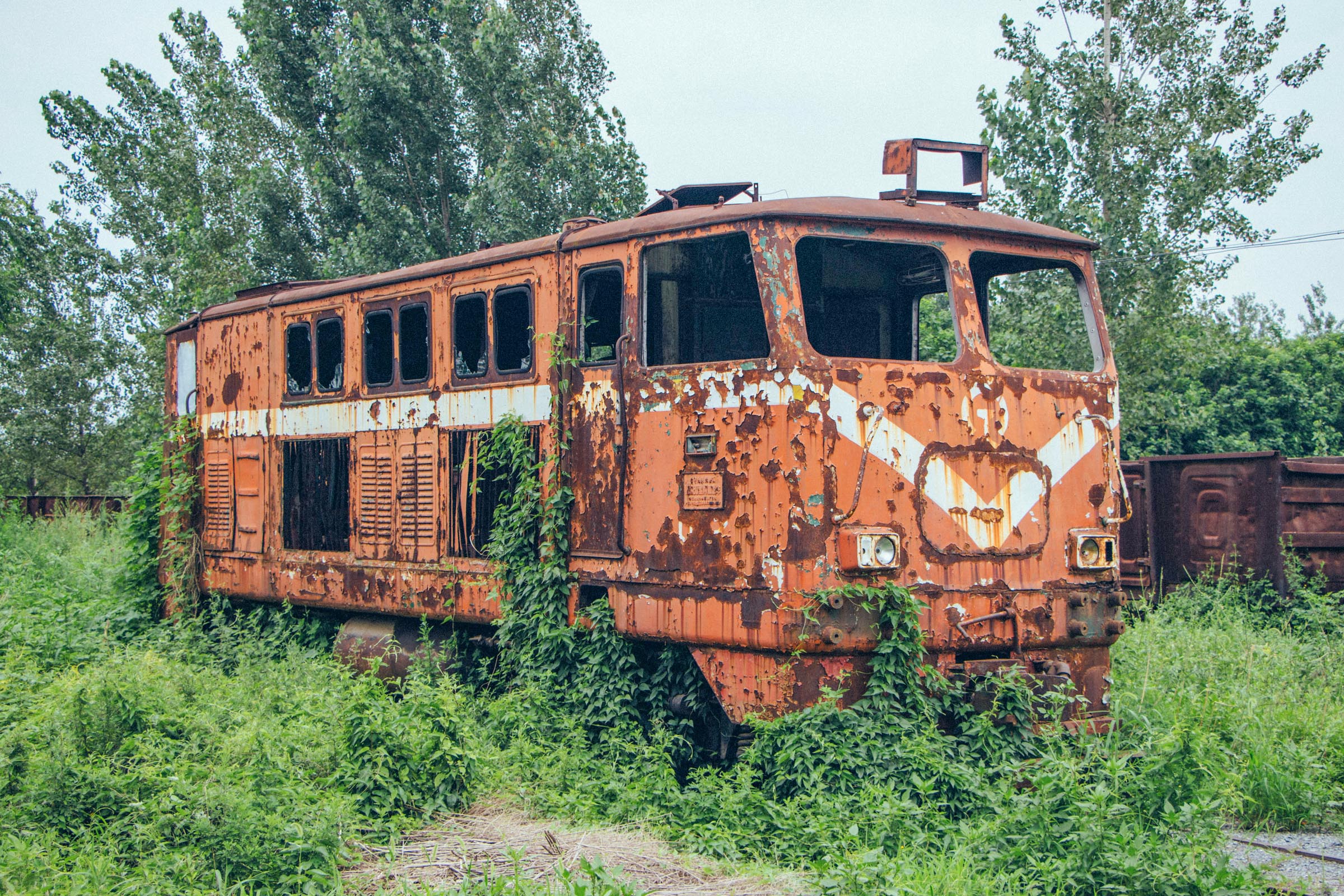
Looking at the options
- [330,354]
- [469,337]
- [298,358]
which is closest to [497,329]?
[469,337]

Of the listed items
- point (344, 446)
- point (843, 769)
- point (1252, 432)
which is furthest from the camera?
point (1252, 432)

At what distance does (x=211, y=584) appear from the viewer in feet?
32.7

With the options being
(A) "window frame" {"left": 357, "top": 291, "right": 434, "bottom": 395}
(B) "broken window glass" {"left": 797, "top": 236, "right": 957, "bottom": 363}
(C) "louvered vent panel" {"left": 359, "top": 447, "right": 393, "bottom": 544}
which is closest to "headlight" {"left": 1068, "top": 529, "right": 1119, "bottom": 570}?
(B) "broken window glass" {"left": 797, "top": 236, "right": 957, "bottom": 363}

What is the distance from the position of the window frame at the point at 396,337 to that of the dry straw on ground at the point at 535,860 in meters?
3.57

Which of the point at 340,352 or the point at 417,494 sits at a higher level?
the point at 340,352

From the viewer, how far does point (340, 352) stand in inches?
342

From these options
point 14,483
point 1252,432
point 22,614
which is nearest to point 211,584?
point 22,614

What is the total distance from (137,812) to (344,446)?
157 inches

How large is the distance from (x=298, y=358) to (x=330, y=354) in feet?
1.61

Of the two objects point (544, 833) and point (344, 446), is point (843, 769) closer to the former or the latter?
point (544, 833)

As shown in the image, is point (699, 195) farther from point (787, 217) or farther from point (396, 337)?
point (396, 337)

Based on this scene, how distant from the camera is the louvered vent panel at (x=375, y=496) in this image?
26.9 ft

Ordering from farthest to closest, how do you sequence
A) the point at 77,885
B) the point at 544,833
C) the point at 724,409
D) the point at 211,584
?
the point at 211,584
the point at 724,409
the point at 544,833
the point at 77,885

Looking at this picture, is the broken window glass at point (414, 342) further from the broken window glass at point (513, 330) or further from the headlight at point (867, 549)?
the headlight at point (867, 549)
